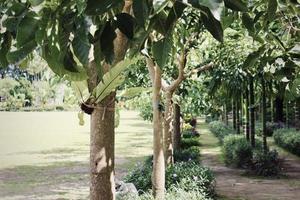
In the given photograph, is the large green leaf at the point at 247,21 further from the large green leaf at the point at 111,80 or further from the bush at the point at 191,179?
the bush at the point at 191,179

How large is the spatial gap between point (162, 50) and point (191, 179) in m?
7.10

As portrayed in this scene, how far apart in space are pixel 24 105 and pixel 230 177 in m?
55.9

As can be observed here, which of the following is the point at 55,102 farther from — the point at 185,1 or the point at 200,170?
the point at 185,1

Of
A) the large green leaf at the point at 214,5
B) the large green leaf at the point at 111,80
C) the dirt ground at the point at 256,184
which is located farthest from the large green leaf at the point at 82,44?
the dirt ground at the point at 256,184

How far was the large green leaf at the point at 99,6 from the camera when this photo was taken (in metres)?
1.08

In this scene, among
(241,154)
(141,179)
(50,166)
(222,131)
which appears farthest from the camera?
(222,131)

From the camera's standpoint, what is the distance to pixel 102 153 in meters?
2.15

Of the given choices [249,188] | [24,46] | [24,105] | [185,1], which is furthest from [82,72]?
[24,105]

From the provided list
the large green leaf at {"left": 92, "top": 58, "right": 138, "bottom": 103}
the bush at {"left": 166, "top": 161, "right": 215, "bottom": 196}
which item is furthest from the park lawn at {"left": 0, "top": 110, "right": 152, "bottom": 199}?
the large green leaf at {"left": 92, "top": 58, "right": 138, "bottom": 103}

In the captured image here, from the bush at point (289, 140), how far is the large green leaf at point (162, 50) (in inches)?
627

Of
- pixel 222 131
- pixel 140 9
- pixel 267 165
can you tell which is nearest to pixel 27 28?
pixel 140 9

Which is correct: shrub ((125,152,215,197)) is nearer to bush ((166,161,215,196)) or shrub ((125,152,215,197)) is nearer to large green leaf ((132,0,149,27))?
bush ((166,161,215,196))

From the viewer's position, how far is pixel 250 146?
13125 millimetres

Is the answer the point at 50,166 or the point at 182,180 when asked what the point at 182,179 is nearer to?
the point at 182,180
